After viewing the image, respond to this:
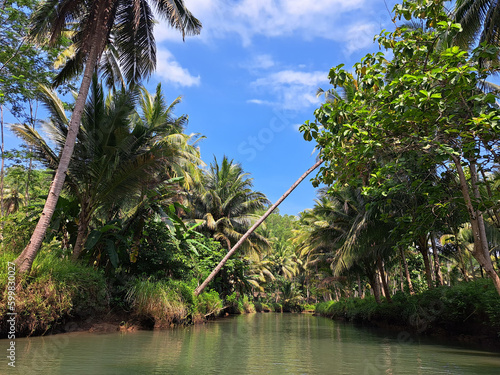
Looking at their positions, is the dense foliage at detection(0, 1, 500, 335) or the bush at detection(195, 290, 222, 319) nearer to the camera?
the dense foliage at detection(0, 1, 500, 335)

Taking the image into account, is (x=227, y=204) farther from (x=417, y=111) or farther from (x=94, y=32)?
(x=417, y=111)

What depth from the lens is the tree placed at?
5176 millimetres

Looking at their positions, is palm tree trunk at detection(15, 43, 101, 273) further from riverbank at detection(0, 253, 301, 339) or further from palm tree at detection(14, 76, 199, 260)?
palm tree at detection(14, 76, 199, 260)

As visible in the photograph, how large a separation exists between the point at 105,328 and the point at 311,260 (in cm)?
2200

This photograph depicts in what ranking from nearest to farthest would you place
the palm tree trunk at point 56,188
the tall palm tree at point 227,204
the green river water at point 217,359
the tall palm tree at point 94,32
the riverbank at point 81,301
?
the green river water at point 217,359 → the riverbank at point 81,301 → the palm tree trunk at point 56,188 → the tall palm tree at point 94,32 → the tall palm tree at point 227,204

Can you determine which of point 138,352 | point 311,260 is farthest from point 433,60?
point 311,260

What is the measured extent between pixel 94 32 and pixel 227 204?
1558 centimetres

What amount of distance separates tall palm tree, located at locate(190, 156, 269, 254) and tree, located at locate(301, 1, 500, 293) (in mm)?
16783

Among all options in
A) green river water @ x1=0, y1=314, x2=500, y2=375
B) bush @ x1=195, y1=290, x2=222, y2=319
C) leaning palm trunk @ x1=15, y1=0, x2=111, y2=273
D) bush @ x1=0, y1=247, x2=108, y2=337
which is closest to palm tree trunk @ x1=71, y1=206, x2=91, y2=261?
bush @ x1=0, y1=247, x2=108, y2=337

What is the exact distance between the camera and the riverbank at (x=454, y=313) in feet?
29.8

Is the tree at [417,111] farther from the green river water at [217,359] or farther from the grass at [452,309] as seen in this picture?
the grass at [452,309]

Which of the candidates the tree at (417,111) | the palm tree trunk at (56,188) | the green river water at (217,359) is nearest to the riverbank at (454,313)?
the green river water at (217,359)

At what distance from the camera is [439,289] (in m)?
11.3

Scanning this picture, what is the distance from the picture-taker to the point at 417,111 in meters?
5.55
